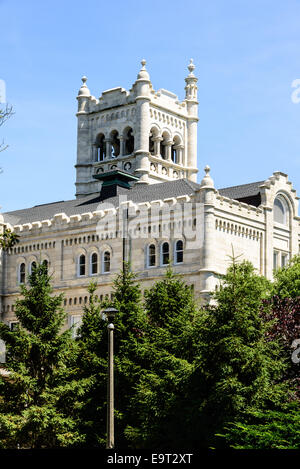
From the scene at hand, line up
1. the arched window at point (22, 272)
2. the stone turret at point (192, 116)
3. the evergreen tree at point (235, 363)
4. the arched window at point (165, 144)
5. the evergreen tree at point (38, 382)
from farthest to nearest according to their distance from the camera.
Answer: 1. the stone turret at point (192, 116)
2. the arched window at point (165, 144)
3. the arched window at point (22, 272)
4. the evergreen tree at point (38, 382)
5. the evergreen tree at point (235, 363)

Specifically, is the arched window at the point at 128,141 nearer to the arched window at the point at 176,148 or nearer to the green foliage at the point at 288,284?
the arched window at the point at 176,148

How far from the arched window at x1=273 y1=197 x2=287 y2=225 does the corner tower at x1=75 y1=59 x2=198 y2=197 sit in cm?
2495

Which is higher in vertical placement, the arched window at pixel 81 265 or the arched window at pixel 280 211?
the arched window at pixel 280 211

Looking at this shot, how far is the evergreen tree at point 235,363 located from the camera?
119ft

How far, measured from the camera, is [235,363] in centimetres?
3694

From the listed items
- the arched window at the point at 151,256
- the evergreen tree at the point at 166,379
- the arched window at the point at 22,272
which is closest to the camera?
the evergreen tree at the point at 166,379

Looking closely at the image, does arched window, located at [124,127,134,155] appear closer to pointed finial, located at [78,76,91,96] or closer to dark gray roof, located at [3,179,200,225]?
pointed finial, located at [78,76,91,96]

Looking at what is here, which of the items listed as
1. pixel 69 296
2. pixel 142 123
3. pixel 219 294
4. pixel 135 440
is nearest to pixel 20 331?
pixel 135 440

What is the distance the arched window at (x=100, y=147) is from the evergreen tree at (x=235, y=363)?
62.5 meters

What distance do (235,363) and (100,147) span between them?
216 ft

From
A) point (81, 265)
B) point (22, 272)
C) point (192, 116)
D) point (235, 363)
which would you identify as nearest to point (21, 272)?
point (22, 272)

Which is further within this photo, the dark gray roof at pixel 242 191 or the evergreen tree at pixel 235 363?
the dark gray roof at pixel 242 191

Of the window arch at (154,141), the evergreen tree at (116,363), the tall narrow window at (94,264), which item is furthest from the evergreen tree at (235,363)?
the window arch at (154,141)

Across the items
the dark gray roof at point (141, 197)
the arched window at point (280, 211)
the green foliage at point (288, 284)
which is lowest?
the green foliage at point (288, 284)
